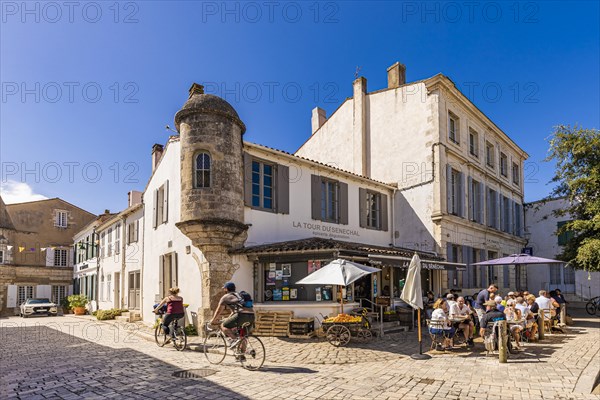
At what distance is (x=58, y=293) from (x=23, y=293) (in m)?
2.17

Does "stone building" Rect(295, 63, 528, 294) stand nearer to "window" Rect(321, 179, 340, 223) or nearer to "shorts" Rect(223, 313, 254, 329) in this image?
"window" Rect(321, 179, 340, 223)

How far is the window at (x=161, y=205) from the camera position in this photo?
14805 millimetres

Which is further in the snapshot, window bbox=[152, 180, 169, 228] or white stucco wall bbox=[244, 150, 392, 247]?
window bbox=[152, 180, 169, 228]

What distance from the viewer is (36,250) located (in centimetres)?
3059

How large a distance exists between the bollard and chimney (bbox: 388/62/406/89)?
1314 centimetres

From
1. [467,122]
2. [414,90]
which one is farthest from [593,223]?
[414,90]

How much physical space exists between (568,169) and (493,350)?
1067 cm

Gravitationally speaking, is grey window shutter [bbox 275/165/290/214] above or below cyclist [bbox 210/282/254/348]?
above

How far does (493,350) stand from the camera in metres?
9.02

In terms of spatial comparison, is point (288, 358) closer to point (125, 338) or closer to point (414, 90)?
point (125, 338)

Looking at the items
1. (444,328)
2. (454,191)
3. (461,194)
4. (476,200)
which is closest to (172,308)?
(444,328)

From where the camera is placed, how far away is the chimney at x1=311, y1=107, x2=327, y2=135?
926 inches

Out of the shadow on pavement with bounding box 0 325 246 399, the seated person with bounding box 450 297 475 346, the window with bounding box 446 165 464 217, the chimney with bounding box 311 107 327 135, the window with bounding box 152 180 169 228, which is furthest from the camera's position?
the chimney with bounding box 311 107 327 135

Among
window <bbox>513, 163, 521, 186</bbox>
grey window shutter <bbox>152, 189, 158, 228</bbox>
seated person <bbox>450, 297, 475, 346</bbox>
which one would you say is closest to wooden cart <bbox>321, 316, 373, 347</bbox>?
seated person <bbox>450, 297, 475, 346</bbox>
